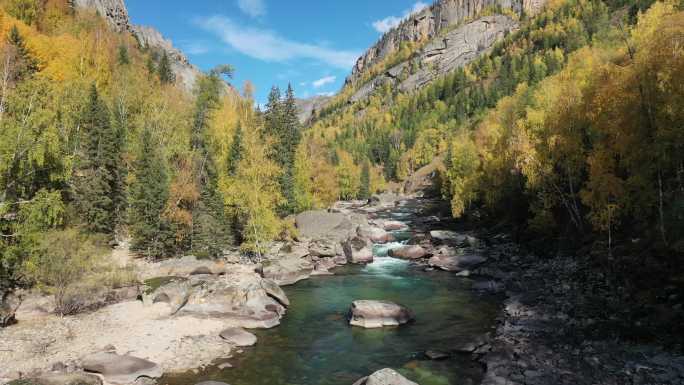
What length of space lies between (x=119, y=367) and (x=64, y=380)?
1.80 meters

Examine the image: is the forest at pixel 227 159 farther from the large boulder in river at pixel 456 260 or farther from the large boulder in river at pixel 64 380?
the large boulder in river at pixel 64 380

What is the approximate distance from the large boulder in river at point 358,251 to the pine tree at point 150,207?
55.5ft

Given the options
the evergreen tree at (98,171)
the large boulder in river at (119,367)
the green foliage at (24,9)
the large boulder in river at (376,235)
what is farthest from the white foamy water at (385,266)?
the green foliage at (24,9)

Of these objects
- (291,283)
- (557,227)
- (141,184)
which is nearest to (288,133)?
(141,184)

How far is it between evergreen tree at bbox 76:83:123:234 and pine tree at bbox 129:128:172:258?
2.63 meters

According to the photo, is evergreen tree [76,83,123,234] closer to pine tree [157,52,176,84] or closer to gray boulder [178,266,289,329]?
gray boulder [178,266,289,329]

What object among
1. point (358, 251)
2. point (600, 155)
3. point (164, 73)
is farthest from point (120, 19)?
point (600, 155)

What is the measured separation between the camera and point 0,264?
66.6 ft

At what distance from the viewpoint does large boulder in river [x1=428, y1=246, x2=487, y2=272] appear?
113 feet

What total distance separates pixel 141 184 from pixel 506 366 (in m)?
34.5

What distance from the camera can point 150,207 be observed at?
36.9m

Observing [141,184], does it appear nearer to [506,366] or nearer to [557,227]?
[506,366]

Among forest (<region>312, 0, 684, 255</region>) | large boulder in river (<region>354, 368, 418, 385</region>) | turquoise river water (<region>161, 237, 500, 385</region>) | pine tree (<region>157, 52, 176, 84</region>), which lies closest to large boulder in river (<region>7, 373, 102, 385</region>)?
turquoise river water (<region>161, 237, 500, 385</region>)

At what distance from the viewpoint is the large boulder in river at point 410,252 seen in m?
39.8
